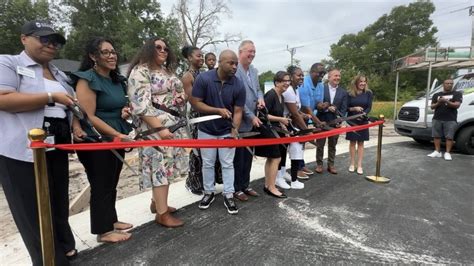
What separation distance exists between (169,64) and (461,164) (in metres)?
6.34

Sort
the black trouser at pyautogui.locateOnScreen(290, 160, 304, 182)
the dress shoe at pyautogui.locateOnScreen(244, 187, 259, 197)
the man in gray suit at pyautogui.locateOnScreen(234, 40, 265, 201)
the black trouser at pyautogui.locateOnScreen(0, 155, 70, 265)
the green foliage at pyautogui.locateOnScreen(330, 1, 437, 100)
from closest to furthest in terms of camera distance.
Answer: the black trouser at pyautogui.locateOnScreen(0, 155, 70, 265) < the man in gray suit at pyautogui.locateOnScreen(234, 40, 265, 201) < the dress shoe at pyautogui.locateOnScreen(244, 187, 259, 197) < the black trouser at pyautogui.locateOnScreen(290, 160, 304, 182) < the green foliage at pyautogui.locateOnScreen(330, 1, 437, 100)

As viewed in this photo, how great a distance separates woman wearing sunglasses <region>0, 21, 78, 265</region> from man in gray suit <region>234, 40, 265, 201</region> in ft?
6.73

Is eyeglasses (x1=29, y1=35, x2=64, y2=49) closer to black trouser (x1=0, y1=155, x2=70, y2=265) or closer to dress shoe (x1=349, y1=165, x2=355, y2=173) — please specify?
black trouser (x1=0, y1=155, x2=70, y2=265)

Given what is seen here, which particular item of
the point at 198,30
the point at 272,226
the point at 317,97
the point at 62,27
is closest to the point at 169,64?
the point at 272,226

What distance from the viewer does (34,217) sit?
201 centimetres

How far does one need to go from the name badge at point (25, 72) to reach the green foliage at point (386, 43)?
120ft

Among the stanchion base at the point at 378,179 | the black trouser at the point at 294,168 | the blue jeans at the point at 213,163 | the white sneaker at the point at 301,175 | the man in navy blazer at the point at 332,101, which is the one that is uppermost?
the man in navy blazer at the point at 332,101

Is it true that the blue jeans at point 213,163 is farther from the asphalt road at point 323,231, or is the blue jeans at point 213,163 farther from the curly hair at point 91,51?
the curly hair at point 91,51

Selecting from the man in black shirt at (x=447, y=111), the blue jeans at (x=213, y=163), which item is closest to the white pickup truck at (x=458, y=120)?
the man in black shirt at (x=447, y=111)

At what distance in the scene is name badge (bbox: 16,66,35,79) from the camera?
190 cm

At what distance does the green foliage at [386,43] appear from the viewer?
37.5 meters

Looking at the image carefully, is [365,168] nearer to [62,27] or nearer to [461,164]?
[461,164]

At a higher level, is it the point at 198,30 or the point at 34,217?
the point at 198,30

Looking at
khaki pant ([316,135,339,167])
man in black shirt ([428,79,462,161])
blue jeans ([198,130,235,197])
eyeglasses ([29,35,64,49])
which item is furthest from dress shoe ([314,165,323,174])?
eyeglasses ([29,35,64,49])
